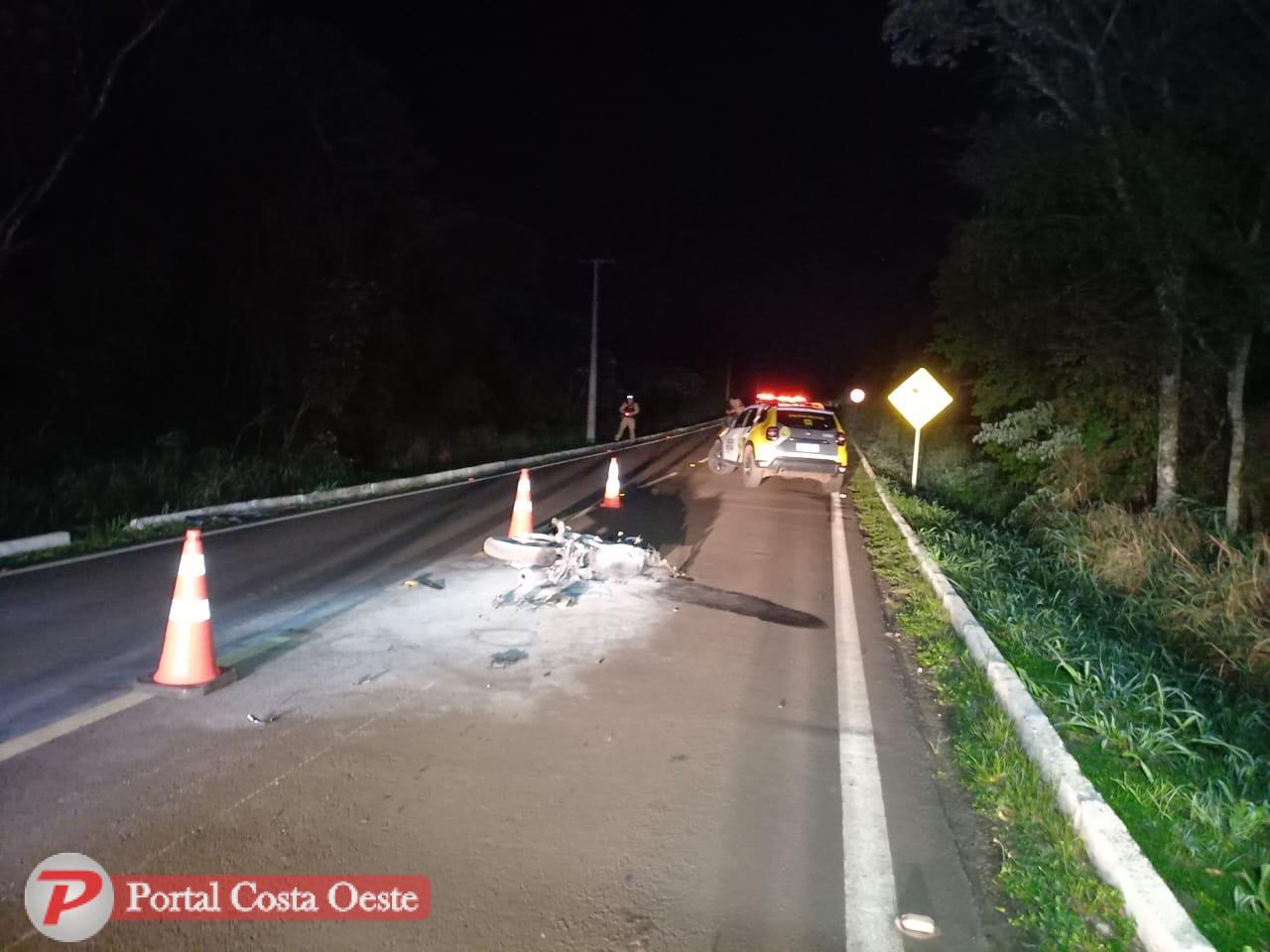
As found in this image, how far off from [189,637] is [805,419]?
1458cm

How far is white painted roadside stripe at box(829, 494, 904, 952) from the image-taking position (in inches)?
161

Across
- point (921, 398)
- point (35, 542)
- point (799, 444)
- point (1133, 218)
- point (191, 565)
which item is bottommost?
point (35, 542)

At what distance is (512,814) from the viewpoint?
489 cm

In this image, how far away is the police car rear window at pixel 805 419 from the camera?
63.9 ft

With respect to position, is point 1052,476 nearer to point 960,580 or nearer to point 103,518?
point 960,580

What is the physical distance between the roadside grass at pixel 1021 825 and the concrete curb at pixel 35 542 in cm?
928

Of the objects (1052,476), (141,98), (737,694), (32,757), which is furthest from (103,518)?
(1052,476)

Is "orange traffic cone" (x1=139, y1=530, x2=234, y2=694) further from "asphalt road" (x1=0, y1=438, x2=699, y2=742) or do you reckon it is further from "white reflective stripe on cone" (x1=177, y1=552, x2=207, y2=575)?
"asphalt road" (x1=0, y1=438, x2=699, y2=742)

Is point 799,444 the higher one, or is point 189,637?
point 799,444

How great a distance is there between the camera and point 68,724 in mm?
5812

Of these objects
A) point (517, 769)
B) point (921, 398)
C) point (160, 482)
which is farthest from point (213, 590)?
point (921, 398)

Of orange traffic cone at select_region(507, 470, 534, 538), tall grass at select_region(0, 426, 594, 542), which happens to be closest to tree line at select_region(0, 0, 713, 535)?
tall grass at select_region(0, 426, 594, 542)

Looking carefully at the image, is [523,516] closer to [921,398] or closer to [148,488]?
[148,488]

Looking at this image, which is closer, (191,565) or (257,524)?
(191,565)
